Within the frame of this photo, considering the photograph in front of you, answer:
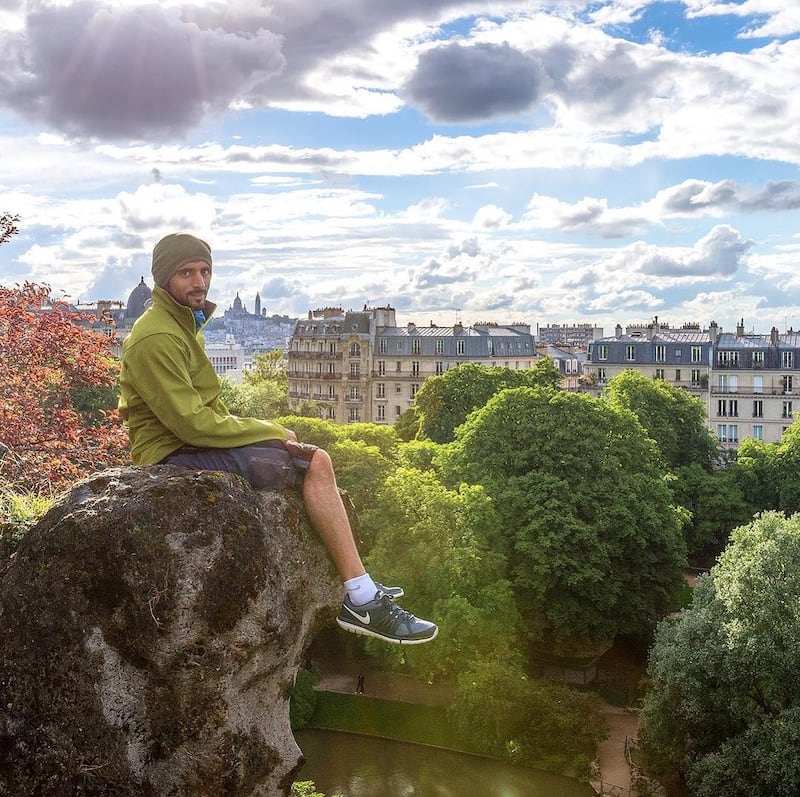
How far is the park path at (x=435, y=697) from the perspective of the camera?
27156 millimetres

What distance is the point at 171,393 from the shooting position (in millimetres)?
8453

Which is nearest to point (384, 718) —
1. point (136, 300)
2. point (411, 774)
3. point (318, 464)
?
point (411, 774)

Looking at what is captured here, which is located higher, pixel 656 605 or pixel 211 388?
pixel 211 388

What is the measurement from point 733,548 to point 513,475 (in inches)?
377

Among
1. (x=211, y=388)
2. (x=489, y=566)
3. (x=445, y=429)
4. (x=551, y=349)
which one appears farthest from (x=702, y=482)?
(x=551, y=349)

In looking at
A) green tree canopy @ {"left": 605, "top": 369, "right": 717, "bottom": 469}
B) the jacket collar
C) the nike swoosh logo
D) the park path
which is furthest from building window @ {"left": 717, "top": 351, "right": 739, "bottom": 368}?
the jacket collar

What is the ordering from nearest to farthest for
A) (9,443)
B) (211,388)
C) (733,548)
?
(211,388) < (9,443) < (733,548)

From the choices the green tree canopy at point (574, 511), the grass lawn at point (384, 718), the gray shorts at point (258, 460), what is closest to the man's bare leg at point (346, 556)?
the gray shorts at point (258, 460)

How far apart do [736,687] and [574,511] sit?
9967 millimetres

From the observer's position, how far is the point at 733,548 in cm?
2697

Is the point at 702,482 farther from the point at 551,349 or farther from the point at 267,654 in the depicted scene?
Answer: the point at 551,349

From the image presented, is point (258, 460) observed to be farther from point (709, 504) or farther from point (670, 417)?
point (670, 417)

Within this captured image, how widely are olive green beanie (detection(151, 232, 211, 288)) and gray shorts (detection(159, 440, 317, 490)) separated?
1.59m

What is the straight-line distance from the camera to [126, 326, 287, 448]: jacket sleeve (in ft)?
27.8
